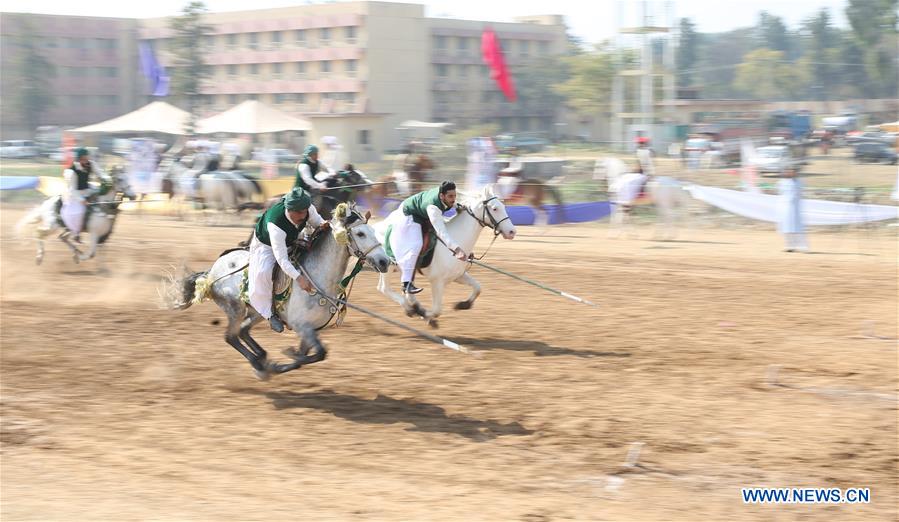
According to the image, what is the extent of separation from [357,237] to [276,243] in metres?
0.76

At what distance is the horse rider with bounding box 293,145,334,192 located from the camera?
53.2 ft

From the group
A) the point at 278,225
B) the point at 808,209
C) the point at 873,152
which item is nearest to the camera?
the point at 278,225

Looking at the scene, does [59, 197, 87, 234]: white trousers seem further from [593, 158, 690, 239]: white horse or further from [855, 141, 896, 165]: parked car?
[855, 141, 896, 165]: parked car

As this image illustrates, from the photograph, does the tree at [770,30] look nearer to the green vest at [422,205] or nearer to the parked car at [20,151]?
the parked car at [20,151]

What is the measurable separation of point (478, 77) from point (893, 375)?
2478 inches

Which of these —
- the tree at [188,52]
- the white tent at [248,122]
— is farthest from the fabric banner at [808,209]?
the tree at [188,52]

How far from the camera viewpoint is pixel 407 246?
39.0 ft

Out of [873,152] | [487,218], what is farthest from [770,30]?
[487,218]

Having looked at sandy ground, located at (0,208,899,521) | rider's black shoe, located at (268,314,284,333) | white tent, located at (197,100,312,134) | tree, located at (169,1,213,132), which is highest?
tree, located at (169,1,213,132)

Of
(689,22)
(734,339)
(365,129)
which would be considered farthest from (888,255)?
(689,22)

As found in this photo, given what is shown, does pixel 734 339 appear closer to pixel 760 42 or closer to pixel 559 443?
pixel 559 443

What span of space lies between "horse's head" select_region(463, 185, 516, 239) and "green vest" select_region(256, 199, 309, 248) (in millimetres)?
3148

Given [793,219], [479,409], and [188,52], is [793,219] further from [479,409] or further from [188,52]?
[188,52]

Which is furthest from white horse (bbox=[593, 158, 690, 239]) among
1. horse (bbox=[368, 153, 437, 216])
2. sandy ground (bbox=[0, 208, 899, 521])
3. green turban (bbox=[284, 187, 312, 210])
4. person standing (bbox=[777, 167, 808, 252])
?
green turban (bbox=[284, 187, 312, 210])
